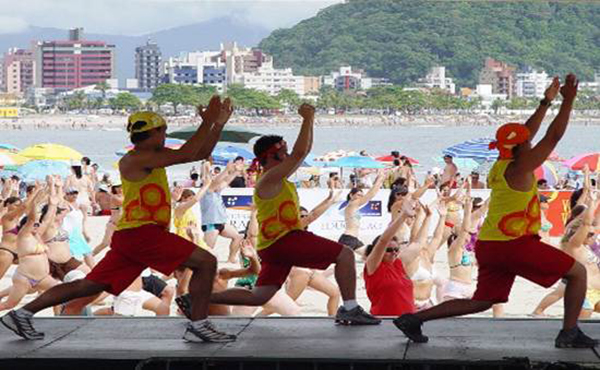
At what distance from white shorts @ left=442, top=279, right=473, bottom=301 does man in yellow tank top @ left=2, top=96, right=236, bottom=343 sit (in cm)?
342

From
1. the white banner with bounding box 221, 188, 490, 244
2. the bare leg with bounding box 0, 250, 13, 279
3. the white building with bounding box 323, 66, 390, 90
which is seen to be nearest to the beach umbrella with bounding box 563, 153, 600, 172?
the white banner with bounding box 221, 188, 490, 244

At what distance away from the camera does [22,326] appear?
25.9 feet

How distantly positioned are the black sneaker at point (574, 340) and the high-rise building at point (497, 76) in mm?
188522

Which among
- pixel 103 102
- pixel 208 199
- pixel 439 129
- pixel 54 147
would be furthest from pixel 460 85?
pixel 208 199

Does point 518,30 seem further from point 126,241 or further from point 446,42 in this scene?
point 126,241

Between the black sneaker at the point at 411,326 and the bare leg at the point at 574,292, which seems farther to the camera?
the black sneaker at the point at 411,326

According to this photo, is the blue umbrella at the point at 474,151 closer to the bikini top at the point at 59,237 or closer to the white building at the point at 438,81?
the bikini top at the point at 59,237

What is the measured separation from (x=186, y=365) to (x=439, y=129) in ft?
561

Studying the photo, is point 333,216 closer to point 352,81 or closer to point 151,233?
point 151,233

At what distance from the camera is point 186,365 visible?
711cm

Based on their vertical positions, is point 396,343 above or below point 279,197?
below

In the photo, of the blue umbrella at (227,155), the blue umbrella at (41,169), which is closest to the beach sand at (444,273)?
the blue umbrella at (41,169)

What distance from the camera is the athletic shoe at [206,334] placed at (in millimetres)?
7785

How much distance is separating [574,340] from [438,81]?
18017 centimetres
